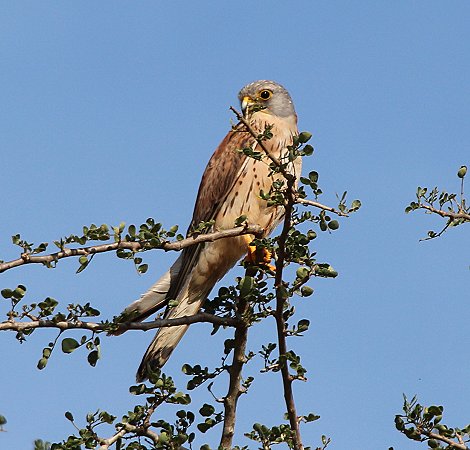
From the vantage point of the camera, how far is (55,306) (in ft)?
9.77

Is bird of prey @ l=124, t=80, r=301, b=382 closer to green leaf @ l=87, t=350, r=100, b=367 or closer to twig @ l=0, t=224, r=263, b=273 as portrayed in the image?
green leaf @ l=87, t=350, r=100, b=367

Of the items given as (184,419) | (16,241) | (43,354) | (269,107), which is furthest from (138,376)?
(269,107)

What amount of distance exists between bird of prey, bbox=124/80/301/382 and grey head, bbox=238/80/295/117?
219 millimetres

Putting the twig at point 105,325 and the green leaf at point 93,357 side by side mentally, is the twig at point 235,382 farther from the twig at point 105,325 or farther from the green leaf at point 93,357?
the green leaf at point 93,357

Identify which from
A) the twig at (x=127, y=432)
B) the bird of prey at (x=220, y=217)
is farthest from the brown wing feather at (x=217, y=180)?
the twig at (x=127, y=432)

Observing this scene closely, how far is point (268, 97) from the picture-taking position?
235 inches

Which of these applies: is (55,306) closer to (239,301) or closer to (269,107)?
(239,301)

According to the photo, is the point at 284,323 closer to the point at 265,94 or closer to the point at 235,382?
the point at 235,382

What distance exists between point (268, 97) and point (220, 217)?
45.9 inches

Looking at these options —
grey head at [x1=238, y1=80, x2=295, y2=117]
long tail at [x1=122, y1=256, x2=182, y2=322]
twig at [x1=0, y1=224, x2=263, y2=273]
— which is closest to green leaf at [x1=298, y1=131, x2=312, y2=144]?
twig at [x1=0, y1=224, x2=263, y2=273]

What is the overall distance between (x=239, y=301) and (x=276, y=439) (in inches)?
32.3

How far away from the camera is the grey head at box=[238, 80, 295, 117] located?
591cm

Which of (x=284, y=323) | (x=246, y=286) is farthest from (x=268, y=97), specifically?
(x=284, y=323)

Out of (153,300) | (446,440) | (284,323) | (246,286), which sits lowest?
(446,440)
